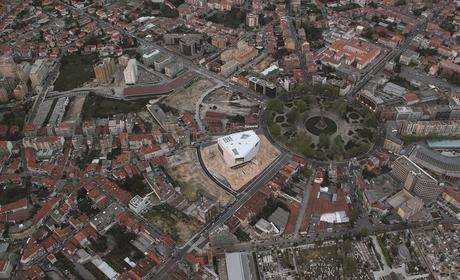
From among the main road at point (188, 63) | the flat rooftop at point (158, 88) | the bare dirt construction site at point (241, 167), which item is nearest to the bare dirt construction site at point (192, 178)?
the bare dirt construction site at point (241, 167)

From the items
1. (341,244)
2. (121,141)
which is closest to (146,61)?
(121,141)

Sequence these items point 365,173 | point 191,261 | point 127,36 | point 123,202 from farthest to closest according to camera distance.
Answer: point 127,36, point 365,173, point 123,202, point 191,261

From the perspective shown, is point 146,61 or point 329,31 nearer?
point 146,61

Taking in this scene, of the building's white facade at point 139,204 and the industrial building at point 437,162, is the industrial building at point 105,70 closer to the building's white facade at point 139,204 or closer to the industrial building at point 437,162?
the building's white facade at point 139,204

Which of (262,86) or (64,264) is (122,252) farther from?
(262,86)

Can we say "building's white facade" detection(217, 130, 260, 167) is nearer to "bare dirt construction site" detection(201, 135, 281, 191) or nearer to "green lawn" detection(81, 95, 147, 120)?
"bare dirt construction site" detection(201, 135, 281, 191)

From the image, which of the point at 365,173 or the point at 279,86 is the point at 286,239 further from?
the point at 279,86
